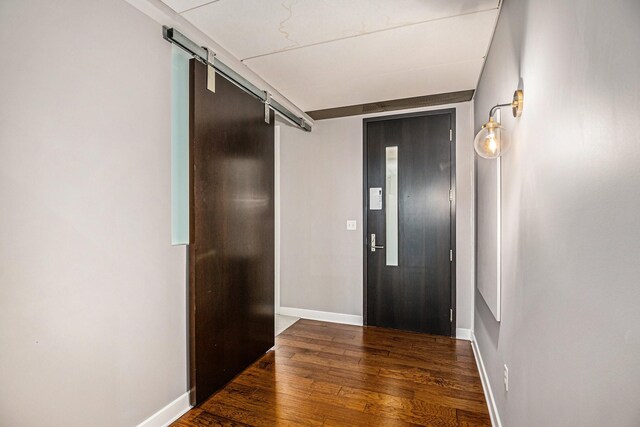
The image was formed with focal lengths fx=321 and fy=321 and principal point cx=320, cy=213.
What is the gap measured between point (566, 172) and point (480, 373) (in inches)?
85.9

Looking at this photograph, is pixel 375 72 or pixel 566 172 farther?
pixel 375 72

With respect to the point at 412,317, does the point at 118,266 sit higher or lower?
higher

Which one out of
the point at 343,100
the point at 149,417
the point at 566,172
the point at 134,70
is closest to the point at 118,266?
the point at 149,417

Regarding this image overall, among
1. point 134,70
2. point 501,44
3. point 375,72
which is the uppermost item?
point 375,72

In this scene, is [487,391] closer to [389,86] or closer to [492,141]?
[492,141]

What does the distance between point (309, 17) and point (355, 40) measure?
15.7 inches

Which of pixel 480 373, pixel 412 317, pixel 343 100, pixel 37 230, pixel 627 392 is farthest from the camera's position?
pixel 412 317

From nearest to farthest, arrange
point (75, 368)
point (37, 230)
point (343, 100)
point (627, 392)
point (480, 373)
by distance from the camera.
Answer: point (627, 392) → point (37, 230) → point (75, 368) → point (480, 373) → point (343, 100)

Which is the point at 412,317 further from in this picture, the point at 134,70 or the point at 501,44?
the point at 134,70

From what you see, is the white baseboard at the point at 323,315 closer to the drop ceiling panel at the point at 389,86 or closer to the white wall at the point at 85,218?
the white wall at the point at 85,218

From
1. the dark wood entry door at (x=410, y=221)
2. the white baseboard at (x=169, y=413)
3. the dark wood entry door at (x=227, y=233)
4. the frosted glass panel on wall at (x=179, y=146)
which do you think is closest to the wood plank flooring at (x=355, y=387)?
the white baseboard at (x=169, y=413)

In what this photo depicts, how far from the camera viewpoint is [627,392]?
0.65m

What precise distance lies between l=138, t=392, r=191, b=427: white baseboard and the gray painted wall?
1907mm

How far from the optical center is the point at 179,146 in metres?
2.08
